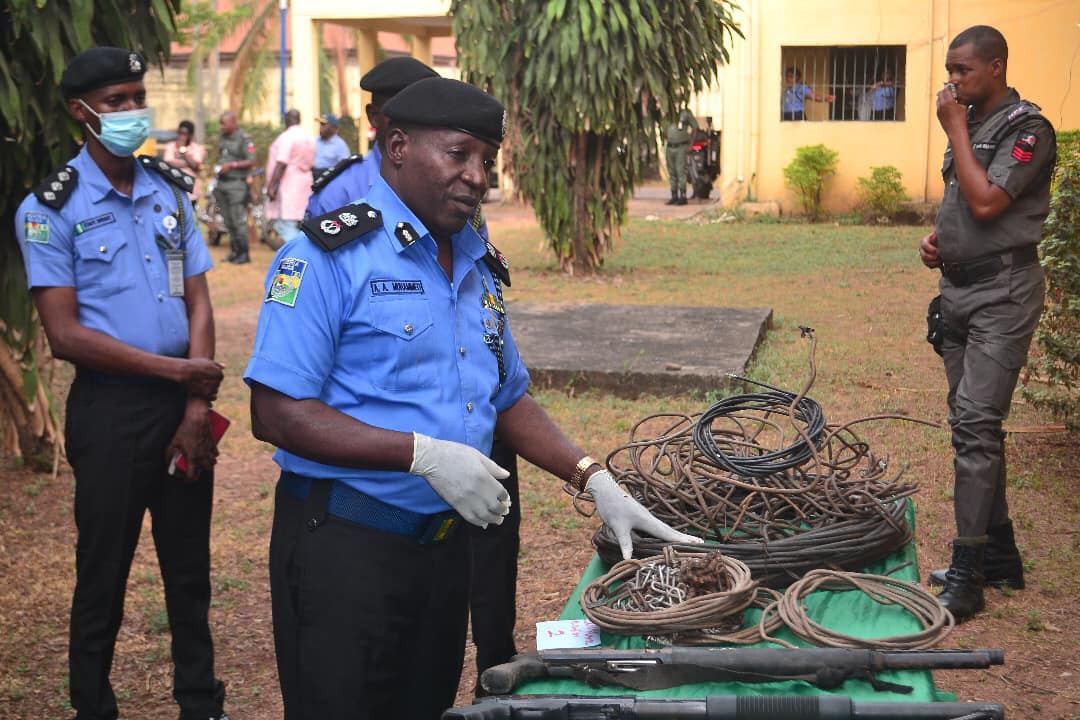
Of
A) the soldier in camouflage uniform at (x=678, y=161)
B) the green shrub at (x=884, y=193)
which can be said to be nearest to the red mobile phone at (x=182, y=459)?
the green shrub at (x=884, y=193)

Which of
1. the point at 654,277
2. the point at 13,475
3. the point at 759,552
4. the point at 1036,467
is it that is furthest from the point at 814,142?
the point at 759,552

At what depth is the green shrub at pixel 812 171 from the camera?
695 inches

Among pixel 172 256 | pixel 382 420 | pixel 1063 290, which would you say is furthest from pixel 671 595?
pixel 1063 290

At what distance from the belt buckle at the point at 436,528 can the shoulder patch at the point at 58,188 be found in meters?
1.70

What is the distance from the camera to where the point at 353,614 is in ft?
7.90

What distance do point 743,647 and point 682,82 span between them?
9.36 meters

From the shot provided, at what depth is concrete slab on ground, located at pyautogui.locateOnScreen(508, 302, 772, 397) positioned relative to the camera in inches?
290

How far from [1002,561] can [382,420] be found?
306 cm

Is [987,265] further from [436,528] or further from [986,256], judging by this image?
[436,528]

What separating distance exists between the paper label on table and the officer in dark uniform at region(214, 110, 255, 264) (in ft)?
42.1

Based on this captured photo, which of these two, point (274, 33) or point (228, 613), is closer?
point (228, 613)

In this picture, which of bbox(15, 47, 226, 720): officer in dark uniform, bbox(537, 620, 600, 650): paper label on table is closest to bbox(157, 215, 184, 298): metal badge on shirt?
bbox(15, 47, 226, 720): officer in dark uniform

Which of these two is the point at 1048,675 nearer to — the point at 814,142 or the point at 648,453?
the point at 648,453

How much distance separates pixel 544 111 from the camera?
1156 centimetres
